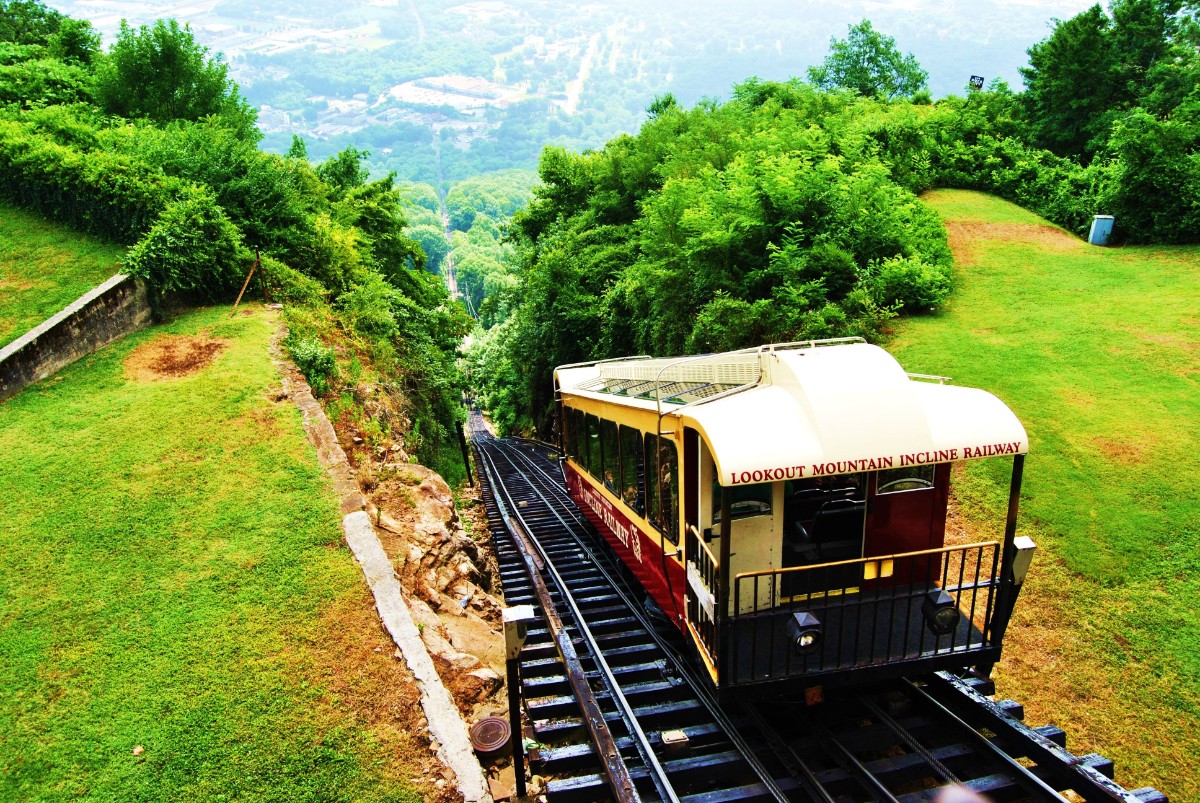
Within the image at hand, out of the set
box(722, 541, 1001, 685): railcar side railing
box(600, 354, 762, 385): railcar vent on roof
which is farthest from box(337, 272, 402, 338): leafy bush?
box(722, 541, 1001, 685): railcar side railing

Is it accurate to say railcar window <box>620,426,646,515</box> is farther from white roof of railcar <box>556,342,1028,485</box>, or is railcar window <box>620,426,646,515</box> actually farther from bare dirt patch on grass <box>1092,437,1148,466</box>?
bare dirt patch on grass <box>1092,437,1148,466</box>

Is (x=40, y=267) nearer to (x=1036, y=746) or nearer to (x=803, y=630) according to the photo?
(x=803, y=630)

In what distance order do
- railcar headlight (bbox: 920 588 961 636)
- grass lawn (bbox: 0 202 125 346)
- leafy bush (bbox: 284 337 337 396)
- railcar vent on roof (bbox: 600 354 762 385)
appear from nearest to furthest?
railcar headlight (bbox: 920 588 961 636) → railcar vent on roof (bbox: 600 354 762 385) → leafy bush (bbox: 284 337 337 396) → grass lawn (bbox: 0 202 125 346)

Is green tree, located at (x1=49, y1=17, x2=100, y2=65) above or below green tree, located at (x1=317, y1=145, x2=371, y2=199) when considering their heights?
above

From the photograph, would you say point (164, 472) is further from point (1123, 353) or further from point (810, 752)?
point (1123, 353)

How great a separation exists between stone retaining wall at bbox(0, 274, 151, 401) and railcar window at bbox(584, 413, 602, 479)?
10407mm

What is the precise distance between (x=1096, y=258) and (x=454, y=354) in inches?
827

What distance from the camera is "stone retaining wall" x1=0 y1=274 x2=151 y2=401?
39.6 ft

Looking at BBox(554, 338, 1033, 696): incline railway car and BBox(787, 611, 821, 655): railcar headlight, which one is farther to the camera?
BBox(554, 338, 1033, 696): incline railway car

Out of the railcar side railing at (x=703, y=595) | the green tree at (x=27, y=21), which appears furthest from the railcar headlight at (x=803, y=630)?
the green tree at (x=27, y=21)

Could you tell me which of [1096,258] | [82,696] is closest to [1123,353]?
[1096,258]

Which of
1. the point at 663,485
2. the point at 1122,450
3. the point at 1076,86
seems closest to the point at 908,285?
the point at 1122,450

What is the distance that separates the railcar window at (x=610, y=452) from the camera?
9992 mm

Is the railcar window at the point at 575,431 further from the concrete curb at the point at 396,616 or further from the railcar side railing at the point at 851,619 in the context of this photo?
the railcar side railing at the point at 851,619
